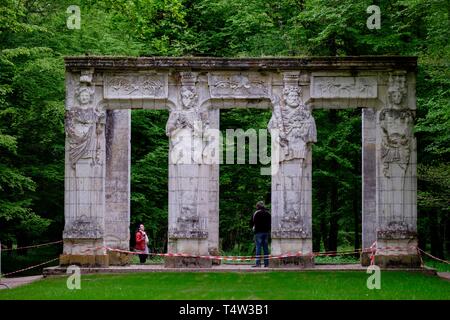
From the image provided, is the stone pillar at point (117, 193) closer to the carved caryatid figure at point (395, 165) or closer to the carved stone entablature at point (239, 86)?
the carved stone entablature at point (239, 86)

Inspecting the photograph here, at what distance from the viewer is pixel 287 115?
26.2 meters

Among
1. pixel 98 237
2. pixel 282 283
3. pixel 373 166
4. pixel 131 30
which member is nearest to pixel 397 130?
pixel 373 166

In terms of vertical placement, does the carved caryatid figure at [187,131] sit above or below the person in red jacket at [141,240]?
above

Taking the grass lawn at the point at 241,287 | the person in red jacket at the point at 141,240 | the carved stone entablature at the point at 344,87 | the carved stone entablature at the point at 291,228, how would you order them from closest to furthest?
the grass lawn at the point at 241,287 → the carved stone entablature at the point at 291,228 → the carved stone entablature at the point at 344,87 → the person in red jacket at the point at 141,240

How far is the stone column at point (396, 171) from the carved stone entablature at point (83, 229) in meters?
8.17

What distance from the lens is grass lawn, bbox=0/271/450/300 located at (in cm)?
1814

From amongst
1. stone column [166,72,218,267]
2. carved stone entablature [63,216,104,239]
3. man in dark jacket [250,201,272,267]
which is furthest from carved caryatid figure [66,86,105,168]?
man in dark jacket [250,201,272,267]

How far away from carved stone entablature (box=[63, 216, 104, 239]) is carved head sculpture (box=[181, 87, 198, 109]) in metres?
4.32

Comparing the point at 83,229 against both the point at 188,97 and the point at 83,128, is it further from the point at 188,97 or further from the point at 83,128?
the point at 188,97

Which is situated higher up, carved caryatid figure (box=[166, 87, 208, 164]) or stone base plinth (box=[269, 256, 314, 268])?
carved caryatid figure (box=[166, 87, 208, 164])

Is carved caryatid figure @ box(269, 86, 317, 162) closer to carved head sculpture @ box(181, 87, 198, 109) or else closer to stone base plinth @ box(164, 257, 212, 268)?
carved head sculpture @ box(181, 87, 198, 109)

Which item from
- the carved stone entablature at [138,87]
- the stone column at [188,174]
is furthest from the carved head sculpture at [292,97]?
the carved stone entablature at [138,87]

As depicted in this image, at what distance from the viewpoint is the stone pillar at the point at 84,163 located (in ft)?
85.6

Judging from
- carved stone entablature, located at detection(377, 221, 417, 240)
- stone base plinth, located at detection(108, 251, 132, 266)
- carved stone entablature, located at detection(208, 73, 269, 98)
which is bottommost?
stone base plinth, located at detection(108, 251, 132, 266)
